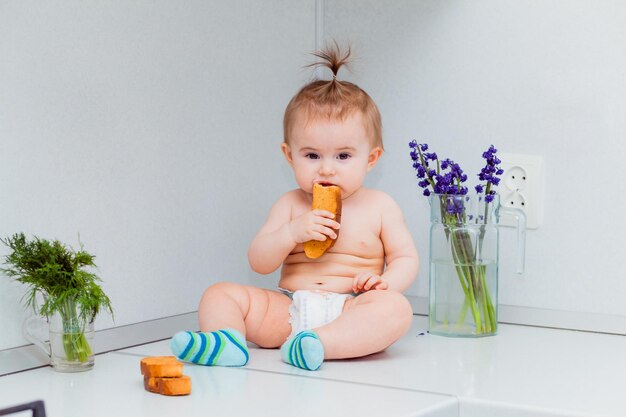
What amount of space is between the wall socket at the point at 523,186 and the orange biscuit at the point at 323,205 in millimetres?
324

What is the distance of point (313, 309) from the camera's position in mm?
1237

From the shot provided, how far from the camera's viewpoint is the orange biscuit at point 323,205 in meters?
1.27

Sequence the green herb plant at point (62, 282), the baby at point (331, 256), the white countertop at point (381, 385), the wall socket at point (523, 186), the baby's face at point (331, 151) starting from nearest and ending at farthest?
the white countertop at point (381, 385)
the green herb plant at point (62, 282)
the baby at point (331, 256)
the baby's face at point (331, 151)
the wall socket at point (523, 186)

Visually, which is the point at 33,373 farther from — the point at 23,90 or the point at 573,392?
the point at 573,392

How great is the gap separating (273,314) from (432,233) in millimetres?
281

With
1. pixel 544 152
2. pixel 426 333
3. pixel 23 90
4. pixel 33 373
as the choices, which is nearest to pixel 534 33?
pixel 544 152

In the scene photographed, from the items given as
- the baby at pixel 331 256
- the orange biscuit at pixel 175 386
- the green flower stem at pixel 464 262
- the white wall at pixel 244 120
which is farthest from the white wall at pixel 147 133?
the green flower stem at pixel 464 262

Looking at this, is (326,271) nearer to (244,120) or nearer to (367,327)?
(367,327)

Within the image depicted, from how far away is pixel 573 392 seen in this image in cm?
101

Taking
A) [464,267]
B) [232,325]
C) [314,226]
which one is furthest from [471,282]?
[232,325]

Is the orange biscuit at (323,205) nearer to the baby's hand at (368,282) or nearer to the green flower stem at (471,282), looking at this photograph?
the baby's hand at (368,282)

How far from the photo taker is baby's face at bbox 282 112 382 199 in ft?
4.21

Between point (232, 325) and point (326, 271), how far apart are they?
0.18m

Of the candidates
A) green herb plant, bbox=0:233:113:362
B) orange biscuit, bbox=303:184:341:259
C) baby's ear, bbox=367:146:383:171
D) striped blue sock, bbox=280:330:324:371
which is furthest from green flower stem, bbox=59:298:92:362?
baby's ear, bbox=367:146:383:171
